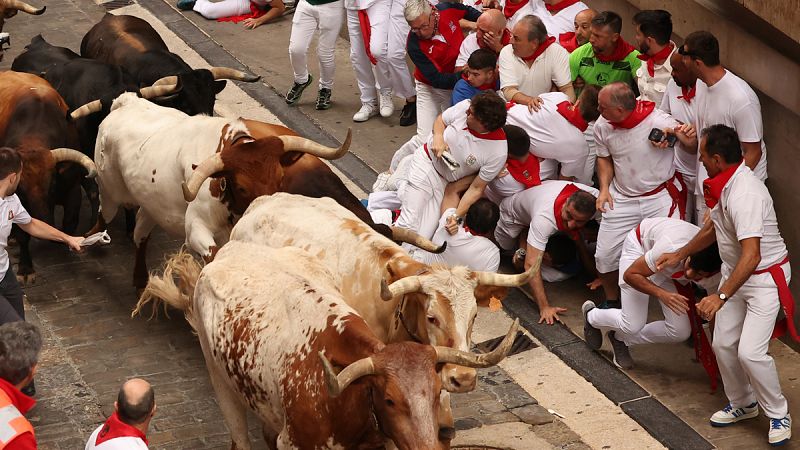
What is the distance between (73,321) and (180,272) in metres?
1.85

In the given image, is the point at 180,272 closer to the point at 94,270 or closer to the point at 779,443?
the point at 94,270

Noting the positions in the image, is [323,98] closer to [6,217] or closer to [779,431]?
[6,217]

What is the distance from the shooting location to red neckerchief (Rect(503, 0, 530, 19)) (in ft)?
41.4

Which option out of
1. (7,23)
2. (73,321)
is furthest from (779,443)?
(7,23)

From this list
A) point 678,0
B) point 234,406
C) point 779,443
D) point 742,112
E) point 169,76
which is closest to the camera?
point 234,406

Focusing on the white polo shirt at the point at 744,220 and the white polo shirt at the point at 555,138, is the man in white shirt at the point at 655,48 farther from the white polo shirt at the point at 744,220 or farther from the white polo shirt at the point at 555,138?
the white polo shirt at the point at 744,220

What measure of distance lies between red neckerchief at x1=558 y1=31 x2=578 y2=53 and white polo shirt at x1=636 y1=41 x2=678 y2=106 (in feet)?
3.84

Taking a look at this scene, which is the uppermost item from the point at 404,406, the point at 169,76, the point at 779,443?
the point at 404,406

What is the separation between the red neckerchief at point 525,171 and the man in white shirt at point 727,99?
5.18ft

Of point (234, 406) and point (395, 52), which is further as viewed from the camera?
point (395, 52)

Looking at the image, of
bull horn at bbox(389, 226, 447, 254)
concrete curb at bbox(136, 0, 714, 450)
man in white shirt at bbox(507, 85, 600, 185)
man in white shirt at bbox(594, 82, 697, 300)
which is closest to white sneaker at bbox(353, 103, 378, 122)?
concrete curb at bbox(136, 0, 714, 450)

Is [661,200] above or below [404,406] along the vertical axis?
below

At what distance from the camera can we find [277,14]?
56.0 ft

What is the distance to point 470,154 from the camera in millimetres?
10727
